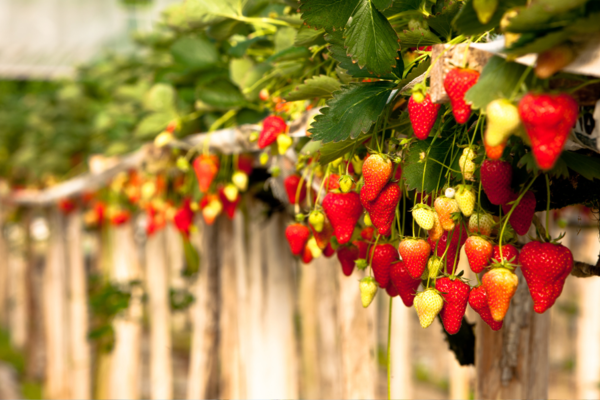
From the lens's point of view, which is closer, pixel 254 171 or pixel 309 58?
pixel 309 58

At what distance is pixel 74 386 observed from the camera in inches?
157

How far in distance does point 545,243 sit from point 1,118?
18.1 feet

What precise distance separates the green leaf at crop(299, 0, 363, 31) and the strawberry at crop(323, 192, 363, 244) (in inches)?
9.9

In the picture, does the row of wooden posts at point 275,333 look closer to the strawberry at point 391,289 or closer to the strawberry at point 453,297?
the strawberry at point 391,289

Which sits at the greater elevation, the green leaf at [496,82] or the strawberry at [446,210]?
the green leaf at [496,82]

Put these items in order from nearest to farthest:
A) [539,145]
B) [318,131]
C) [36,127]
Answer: [539,145]
[318,131]
[36,127]

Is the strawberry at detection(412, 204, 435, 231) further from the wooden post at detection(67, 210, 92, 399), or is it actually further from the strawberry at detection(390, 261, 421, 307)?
the wooden post at detection(67, 210, 92, 399)

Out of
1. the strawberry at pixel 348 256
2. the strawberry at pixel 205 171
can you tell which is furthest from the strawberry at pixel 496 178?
the strawberry at pixel 205 171

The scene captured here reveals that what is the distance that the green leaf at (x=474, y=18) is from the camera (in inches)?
21.5

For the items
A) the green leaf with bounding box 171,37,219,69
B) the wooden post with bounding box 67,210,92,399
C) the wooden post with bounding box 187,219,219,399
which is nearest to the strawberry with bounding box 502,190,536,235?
the green leaf with bounding box 171,37,219,69

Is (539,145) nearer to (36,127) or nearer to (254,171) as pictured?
(254,171)

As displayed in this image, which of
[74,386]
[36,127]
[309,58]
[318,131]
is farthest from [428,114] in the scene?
[36,127]

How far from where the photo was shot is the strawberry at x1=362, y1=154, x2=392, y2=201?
30.0 inches

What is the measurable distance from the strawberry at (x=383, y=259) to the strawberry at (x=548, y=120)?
0.39 m
